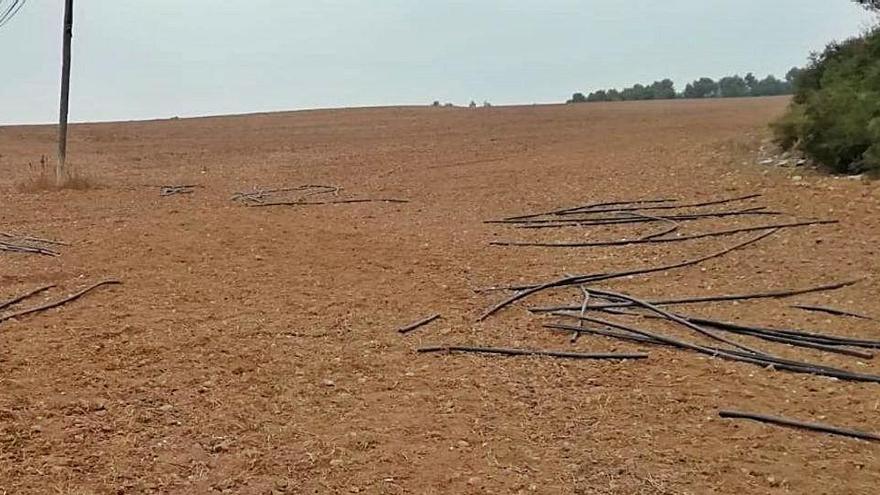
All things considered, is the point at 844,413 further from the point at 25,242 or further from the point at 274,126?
the point at 274,126

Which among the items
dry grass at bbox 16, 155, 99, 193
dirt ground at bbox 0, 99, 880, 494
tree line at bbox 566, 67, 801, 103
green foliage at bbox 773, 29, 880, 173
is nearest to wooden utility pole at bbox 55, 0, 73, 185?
dry grass at bbox 16, 155, 99, 193

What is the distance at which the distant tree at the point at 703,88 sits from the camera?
54.1 metres

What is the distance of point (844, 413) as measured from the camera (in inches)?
131

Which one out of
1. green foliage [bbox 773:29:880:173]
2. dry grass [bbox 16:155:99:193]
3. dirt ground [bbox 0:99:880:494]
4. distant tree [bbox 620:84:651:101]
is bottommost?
dirt ground [bbox 0:99:880:494]

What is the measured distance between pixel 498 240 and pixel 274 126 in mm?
21882

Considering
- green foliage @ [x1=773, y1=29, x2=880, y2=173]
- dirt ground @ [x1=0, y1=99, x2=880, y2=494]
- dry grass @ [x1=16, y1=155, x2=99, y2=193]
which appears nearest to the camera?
dirt ground @ [x1=0, y1=99, x2=880, y2=494]

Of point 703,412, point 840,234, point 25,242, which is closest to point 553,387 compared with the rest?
point 703,412

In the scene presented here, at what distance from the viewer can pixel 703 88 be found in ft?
183

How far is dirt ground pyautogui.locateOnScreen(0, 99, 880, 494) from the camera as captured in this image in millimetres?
2910

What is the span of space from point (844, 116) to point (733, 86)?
51.8 meters

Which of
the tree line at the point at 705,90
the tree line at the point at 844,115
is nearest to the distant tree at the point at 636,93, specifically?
the tree line at the point at 705,90

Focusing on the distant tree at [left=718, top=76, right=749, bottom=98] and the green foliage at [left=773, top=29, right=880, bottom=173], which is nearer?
the green foliage at [left=773, top=29, right=880, bottom=173]

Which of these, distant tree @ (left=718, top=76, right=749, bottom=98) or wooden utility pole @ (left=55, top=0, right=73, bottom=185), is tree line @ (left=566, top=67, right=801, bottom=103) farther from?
wooden utility pole @ (left=55, top=0, right=73, bottom=185)

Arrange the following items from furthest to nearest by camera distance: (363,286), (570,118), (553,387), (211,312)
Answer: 1. (570,118)
2. (363,286)
3. (211,312)
4. (553,387)
